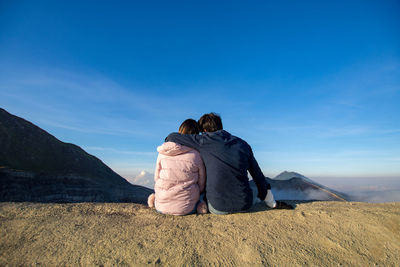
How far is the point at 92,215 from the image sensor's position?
3.30m

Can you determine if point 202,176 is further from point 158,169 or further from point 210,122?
point 210,122

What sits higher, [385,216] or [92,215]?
[385,216]

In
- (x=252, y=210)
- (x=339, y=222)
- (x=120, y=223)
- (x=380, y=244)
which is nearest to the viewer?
(x=380, y=244)

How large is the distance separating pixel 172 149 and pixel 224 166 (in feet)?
2.72

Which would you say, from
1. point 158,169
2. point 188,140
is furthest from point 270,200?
point 158,169

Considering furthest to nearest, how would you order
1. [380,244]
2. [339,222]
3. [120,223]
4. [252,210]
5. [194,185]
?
[252,210] → [194,185] → [120,223] → [339,222] → [380,244]

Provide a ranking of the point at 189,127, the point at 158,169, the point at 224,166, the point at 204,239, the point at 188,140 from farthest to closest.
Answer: the point at 189,127
the point at 158,169
the point at 188,140
the point at 224,166
the point at 204,239

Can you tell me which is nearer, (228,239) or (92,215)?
(228,239)

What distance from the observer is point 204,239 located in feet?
Result: 8.02

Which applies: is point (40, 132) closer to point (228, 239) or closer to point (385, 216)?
point (228, 239)

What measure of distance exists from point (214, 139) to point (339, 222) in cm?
206

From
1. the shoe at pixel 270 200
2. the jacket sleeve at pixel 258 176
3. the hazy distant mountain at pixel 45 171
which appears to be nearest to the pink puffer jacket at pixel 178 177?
the jacket sleeve at pixel 258 176

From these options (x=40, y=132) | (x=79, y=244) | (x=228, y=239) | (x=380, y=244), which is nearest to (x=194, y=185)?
(x=228, y=239)

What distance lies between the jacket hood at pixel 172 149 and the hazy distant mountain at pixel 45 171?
1339cm
